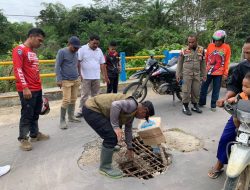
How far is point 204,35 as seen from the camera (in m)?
15.5

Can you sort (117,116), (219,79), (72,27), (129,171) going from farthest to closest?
(72,27)
(219,79)
(129,171)
(117,116)

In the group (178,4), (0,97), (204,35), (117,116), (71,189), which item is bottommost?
(71,189)

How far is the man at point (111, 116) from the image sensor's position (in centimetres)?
314

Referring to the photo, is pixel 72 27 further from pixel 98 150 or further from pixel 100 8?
pixel 98 150

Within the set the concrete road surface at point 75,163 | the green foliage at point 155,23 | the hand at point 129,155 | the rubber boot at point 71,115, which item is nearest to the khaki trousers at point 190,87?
the concrete road surface at point 75,163

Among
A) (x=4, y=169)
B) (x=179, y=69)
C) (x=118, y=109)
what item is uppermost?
(x=179, y=69)

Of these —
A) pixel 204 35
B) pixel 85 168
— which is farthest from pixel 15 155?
pixel 204 35

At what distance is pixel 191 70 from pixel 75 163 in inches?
125

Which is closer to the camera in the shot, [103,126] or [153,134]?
[103,126]

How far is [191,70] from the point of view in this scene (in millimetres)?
5738

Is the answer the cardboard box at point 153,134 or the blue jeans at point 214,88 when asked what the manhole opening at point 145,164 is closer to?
the cardboard box at point 153,134

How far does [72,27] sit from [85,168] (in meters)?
24.7

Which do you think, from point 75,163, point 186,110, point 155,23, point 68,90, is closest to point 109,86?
point 68,90

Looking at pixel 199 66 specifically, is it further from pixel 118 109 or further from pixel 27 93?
pixel 27 93
